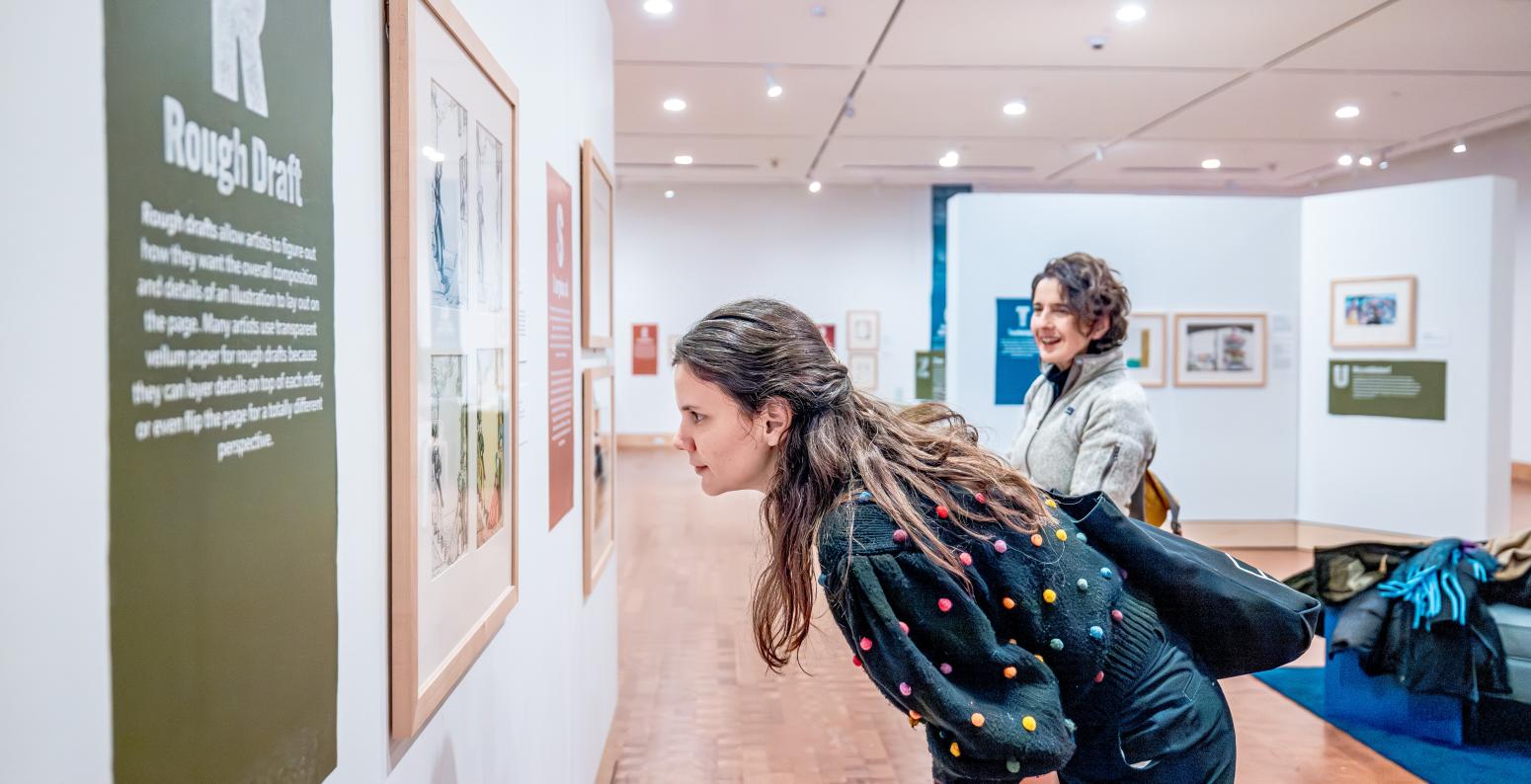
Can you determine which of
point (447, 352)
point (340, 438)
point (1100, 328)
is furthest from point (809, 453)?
point (1100, 328)

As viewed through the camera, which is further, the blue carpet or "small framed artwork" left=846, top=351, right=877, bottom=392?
"small framed artwork" left=846, top=351, right=877, bottom=392

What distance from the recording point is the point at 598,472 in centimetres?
350

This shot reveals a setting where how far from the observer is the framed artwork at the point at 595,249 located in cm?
315

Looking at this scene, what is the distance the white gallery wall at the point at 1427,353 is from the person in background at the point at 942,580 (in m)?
7.31

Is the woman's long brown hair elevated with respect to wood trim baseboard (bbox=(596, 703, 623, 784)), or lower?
elevated

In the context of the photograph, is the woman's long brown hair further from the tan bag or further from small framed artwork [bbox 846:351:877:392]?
small framed artwork [bbox 846:351:877:392]

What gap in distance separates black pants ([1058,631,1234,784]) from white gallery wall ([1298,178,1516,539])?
7.38 meters

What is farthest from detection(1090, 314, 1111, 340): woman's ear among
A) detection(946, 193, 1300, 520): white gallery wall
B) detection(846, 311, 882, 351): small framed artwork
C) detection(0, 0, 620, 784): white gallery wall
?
detection(846, 311, 882, 351): small framed artwork

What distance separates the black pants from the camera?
1.59m

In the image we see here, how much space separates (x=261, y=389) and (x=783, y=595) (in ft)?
2.83

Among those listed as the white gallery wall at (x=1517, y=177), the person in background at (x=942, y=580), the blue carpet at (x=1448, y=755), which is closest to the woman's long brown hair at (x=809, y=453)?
the person in background at (x=942, y=580)

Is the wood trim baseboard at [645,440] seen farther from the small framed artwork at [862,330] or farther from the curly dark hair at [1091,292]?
the curly dark hair at [1091,292]

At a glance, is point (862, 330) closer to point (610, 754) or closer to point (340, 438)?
point (610, 754)

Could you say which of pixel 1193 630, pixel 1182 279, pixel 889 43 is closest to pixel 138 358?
pixel 1193 630
